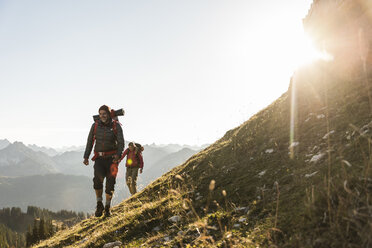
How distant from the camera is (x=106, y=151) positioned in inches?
355

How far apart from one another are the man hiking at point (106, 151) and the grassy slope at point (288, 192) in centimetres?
184

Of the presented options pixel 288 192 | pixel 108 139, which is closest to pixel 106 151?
pixel 108 139

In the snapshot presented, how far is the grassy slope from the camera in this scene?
284 cm

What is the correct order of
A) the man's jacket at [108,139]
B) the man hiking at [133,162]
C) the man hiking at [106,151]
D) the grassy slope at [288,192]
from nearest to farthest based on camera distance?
1. the grassy slope at [288,192]
2. the man hiking at [106,151]
3. the man's jacket at [108,139]
4. the man hiking at [133,162]

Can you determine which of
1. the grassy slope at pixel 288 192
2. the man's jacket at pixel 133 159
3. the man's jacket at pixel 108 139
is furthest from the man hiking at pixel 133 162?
the grassy slope at pixel 288 192

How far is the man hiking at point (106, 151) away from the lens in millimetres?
8867

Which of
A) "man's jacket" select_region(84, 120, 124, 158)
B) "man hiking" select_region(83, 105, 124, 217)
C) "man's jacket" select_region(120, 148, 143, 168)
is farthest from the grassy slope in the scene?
"man's jacket" select_region(120, 148, 143, 168)

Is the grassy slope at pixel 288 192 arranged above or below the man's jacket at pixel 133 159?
below

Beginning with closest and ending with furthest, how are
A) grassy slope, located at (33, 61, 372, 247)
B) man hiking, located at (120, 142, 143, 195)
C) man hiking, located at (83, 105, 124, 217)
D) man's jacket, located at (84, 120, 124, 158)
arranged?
grassy slope, located at (33, 61, 372, 247) < man hiking, located at (83, 105, 124, 217) < man's jacket, located at (84, 120, 124, 158) < man hiking, located at (120, 142, 143, 195)

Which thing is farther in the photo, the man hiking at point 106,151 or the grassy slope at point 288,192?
the man hiking at point 106,151

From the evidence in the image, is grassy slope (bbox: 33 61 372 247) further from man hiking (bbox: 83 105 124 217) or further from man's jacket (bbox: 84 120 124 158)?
man's jacket (bbox: 84 120 124 158)

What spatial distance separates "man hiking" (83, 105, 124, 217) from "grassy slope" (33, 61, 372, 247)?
1.84 metres

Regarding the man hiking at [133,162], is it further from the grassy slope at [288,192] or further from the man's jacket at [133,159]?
the grassy slope at [288,192]

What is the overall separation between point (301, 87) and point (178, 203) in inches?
307
